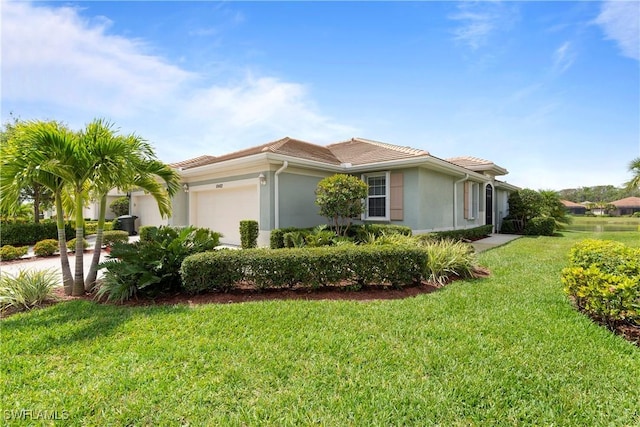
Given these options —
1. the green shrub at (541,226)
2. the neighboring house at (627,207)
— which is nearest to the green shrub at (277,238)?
the green shrub at (541,226)

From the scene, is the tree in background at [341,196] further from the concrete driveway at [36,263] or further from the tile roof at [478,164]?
the tile roof at [478,164]

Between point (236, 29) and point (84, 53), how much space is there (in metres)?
3.54

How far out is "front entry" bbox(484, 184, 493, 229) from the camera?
58.0 feet

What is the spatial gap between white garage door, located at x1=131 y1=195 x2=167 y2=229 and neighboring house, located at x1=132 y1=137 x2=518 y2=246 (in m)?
3.88

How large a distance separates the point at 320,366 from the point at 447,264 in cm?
449

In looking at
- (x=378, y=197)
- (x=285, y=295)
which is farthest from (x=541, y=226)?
(x=285, y=295)

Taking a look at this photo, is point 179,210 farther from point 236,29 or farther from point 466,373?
point 466,373

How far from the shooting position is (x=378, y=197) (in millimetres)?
12070

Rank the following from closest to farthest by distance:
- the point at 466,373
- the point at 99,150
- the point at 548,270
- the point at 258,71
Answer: the point at 466,373 < the point at 99,150 < the point at 548,270 < the point at 258,71

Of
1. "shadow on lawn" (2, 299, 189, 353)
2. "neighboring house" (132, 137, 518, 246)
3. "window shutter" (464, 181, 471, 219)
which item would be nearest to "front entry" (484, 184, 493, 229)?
"neighboring house" (132, 137, 518, 246)

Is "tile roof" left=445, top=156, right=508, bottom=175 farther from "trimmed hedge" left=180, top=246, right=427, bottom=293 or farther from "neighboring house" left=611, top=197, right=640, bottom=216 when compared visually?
"neighboring house" left=611, top=197, right=640, bottom=216

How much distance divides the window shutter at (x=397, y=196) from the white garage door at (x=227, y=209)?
5.24 metres

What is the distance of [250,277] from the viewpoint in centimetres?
552

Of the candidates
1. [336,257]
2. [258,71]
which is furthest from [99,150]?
[258,71]
